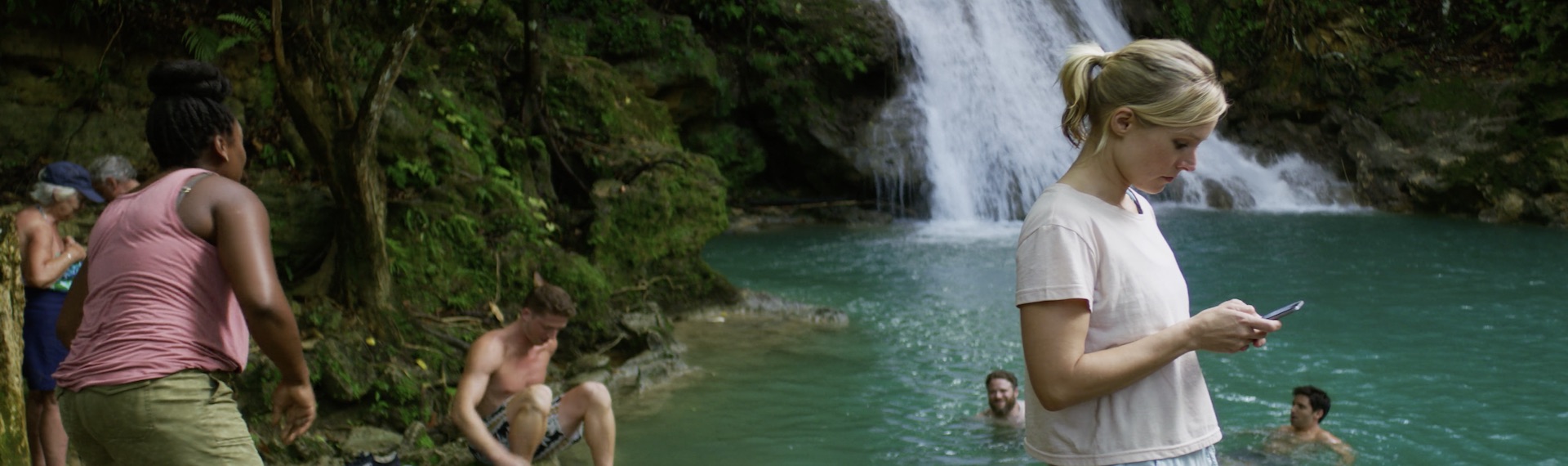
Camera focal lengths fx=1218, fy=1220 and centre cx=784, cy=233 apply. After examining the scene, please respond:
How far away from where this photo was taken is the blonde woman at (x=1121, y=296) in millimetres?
2180

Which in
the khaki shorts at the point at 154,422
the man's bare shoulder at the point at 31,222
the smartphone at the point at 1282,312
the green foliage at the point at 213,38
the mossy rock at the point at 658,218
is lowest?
the mossy rock at the point at 658,218

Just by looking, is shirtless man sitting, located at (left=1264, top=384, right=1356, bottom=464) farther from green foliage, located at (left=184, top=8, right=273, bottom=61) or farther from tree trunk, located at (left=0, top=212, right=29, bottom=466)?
green foliage, located at (left=184, top=8, right=273, bottom=61)

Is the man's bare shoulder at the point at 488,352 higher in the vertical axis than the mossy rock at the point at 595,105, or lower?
lower

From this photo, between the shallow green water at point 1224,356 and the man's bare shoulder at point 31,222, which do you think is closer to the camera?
the man's bare shoulder at point 31,222

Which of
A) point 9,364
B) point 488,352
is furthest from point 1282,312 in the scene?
point 488,352

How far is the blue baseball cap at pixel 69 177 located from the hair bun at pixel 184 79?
2.36m

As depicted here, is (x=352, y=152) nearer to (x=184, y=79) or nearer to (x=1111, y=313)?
(x=184, y=79)

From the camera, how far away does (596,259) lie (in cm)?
971

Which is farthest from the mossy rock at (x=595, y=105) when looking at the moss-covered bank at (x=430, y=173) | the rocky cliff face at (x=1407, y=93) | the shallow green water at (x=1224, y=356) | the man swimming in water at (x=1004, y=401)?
the rocky cliff face at (x=1407, y=93)

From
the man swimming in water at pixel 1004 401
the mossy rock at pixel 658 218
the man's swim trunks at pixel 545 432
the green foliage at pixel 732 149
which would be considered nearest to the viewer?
the man's swim trunks at pixel 545 432

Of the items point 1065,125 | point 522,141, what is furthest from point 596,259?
point 1065,125

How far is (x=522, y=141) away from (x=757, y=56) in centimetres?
901

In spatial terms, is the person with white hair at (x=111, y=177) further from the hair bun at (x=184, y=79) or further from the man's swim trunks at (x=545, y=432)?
the hair bun at (x=184, y=79)

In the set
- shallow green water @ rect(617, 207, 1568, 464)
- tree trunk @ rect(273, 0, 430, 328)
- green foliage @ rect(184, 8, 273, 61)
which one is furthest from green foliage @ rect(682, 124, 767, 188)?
tree trunk @ rect(273, 0, 430, 328)
